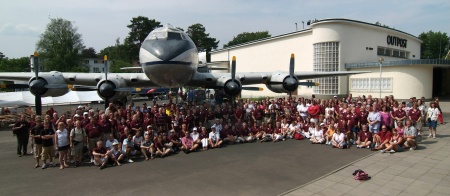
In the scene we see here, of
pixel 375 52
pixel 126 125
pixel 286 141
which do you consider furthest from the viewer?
pixel 375 52

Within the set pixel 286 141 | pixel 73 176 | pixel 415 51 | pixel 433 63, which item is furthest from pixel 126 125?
pixel 415 51

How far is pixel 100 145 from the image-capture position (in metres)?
8.12

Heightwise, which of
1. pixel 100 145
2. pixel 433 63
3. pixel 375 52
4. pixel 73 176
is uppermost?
pixel 375 52

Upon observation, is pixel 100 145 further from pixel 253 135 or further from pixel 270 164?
pixel 253 135

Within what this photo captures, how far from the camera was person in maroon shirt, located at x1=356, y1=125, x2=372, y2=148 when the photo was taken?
9794 mm

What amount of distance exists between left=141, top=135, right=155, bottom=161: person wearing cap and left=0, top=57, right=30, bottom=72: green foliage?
6899 cm

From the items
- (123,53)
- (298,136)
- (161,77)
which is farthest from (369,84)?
(123,53)

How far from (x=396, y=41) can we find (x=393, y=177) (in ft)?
118

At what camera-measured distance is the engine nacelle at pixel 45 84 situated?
1259 cm

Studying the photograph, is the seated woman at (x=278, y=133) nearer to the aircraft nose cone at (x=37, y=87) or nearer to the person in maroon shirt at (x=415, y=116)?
the person in maroon shirt at (x=415, y=116)

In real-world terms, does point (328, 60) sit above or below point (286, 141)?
above

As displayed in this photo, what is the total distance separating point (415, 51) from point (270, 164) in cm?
4423

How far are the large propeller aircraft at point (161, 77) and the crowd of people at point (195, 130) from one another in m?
1.49

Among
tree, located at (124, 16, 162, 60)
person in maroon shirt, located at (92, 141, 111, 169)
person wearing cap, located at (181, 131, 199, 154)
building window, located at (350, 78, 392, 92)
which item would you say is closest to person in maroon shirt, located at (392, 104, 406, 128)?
person wearing cap, located at (181, 131, 199, 154)
